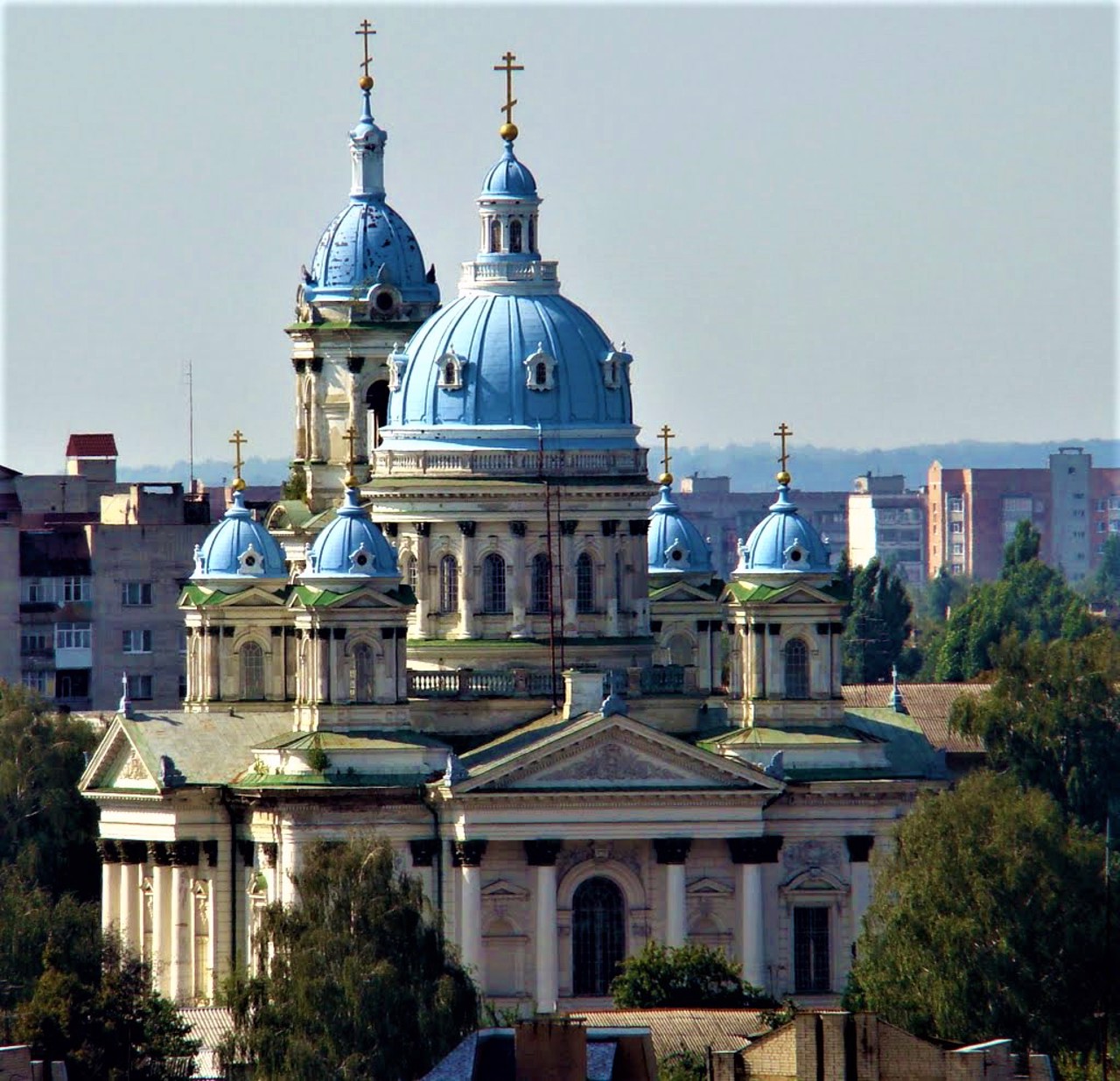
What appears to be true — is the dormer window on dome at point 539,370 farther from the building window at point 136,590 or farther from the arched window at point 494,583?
the building window at point 136,590

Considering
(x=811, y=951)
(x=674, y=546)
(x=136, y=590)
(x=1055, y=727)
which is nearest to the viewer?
(x=811, y=951)

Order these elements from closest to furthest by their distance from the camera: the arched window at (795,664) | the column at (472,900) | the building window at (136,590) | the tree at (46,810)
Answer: the column at (472,900), the arched window at (795,664), the tree at (46,810), the building window at (136,590)

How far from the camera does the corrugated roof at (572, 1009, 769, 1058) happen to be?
120 m

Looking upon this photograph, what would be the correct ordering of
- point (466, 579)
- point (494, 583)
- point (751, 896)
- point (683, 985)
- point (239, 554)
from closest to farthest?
point (683, 985)
point (751, 896)
point (466, 579)
point (494, 583)
point (239, 554)

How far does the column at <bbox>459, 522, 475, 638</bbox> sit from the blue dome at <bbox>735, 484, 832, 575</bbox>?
6441mm

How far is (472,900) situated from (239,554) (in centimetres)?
1358

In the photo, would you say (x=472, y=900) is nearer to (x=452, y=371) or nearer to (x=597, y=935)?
(x=597, y=935)

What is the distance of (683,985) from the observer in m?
130

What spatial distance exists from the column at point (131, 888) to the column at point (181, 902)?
139 centimetres

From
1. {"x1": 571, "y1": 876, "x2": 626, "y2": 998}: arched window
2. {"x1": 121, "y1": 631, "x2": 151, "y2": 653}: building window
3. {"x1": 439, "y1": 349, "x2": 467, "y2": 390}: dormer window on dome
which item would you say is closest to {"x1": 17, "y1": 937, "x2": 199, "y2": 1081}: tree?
{"x1": 571, "y1": 876, "x2": 626, "y2": 998}: arched window

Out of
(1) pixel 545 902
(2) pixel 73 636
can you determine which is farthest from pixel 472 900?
(2) pixel 73 636

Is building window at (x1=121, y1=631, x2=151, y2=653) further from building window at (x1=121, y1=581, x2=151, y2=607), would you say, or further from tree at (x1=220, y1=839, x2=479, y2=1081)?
tree at (x1=220, y1=839, x2=479, y2=1081)

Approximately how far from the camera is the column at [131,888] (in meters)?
144

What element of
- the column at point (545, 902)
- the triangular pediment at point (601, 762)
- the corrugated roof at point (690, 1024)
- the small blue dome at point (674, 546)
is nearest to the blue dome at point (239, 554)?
the small blue dome at point (674, 546)
